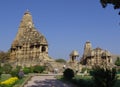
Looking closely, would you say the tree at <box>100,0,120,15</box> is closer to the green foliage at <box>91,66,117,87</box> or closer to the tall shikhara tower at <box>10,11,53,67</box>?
the green foliage at <box>91,66,117,87</box>

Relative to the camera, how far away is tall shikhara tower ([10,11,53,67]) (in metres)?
51.9

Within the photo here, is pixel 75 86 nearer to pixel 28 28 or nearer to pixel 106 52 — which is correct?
pixel 28 28

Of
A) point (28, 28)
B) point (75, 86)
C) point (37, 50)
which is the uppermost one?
point (28, 28)

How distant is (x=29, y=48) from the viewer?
5316 cm

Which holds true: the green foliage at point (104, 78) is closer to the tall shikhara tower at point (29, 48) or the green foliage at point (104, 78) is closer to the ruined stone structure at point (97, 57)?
the tall shikhara tower at point (29, 48)

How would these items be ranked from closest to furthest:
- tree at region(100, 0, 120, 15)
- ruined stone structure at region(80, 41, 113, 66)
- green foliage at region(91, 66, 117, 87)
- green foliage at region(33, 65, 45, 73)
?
tree at region(100, 0, 120, 15), green foliage at region(91, 66, 117, 87), green foliage at region(33, 65, 45, 73), ruined stone structure at region(80, 41, 113, 66)

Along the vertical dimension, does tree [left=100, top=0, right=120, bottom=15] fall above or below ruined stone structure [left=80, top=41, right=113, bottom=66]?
Result: above

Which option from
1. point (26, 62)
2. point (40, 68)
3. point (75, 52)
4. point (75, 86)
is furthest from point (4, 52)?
point (75, 86)

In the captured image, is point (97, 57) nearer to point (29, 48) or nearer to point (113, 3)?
point (29, 48)

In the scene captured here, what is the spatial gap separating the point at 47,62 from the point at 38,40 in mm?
4786

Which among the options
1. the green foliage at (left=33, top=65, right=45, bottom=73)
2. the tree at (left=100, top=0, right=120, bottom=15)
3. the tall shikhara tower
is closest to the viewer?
the tree at (left=100, top=0, right=120, bottom=15)

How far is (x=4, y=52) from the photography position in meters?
78.6

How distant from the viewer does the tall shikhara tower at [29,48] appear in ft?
170

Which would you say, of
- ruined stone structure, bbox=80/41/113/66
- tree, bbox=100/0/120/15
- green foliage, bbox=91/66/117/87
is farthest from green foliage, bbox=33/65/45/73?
tree, bbox=100/0/120/15
